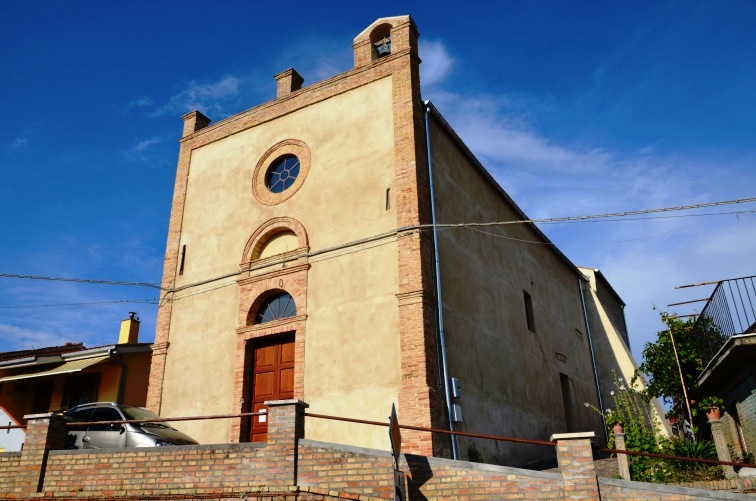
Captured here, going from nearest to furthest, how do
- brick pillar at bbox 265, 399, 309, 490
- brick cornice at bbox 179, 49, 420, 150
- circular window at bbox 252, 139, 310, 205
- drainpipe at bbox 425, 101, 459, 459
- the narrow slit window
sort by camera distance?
1. brick pillar at bbox 265, 399, 309, 490
2. drainpipe at bbox 425, 101, 459, 459
3. brick cornice at bbox 179, 49, 420, 150
4. circular window at bbox 252, 139, 310, 205
5. the narrow slit window

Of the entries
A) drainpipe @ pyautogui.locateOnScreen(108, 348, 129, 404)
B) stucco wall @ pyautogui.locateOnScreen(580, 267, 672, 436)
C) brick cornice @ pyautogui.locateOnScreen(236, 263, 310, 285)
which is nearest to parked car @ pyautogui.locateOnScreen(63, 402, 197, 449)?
brick cornice @ pyautogui.locateOnScreen(236, 263, 310, 285)

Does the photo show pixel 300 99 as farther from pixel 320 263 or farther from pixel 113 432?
pixel 113 432

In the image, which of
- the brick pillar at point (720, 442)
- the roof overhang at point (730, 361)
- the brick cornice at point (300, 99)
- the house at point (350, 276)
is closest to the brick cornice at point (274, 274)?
the house at point (350, 276)

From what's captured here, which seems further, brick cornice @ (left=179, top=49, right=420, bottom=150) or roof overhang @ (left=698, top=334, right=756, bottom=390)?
brick cornice @ (left=179, top=49, right=420, bottom=150)

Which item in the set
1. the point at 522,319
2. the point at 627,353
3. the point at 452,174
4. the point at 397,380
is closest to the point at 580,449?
the point at 397,380

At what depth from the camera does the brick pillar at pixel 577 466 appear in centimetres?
773

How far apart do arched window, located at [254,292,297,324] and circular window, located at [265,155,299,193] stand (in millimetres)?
2662

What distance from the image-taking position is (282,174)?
14961mm

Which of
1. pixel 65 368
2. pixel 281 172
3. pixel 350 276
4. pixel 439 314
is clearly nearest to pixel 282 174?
pixel 281 172

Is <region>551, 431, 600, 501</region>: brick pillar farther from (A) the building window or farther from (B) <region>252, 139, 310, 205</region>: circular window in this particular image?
(A) the building window

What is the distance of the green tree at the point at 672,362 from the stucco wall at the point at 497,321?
108 inches

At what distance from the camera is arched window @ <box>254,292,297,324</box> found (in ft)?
44.3

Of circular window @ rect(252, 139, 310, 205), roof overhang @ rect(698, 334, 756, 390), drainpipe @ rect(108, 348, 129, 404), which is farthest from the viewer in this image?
drainpipe @ rect(108, 348, 129, 404)

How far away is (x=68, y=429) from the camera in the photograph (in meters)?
11.0
